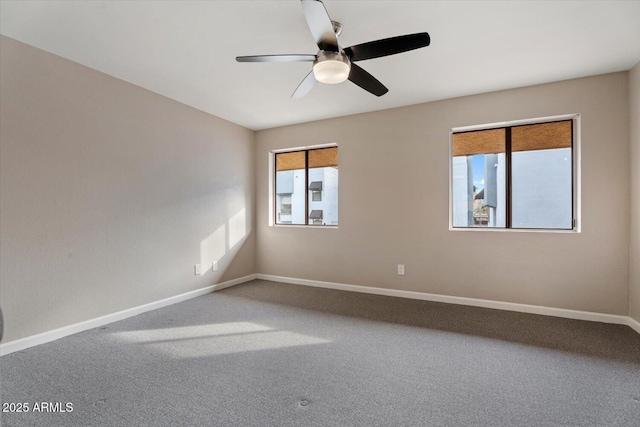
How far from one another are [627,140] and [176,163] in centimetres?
481

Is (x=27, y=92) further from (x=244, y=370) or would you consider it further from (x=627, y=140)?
(x=627, y=140)

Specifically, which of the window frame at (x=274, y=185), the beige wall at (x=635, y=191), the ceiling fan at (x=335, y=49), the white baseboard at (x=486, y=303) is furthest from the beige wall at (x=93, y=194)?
the beige wall at (x=635, y=191)

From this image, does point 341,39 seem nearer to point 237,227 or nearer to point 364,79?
point 364,79

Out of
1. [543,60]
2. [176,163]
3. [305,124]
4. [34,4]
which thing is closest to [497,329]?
[543,60]

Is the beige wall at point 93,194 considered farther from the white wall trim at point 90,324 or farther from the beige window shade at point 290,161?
the beige window shade at point 290,161

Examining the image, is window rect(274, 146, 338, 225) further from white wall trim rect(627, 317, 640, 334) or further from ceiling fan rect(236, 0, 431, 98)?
white wall trim rect(627, 317, 640, 334)

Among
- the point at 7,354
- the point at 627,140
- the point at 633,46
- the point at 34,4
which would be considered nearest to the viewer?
the point at 34,4

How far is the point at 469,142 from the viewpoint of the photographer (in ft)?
12.1

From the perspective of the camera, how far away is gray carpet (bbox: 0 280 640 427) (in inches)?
64.9

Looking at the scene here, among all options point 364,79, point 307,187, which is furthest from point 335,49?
point 307,187

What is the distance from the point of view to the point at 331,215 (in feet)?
15.1

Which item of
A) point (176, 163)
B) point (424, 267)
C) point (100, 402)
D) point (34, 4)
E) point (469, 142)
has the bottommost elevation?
point (100, 402)

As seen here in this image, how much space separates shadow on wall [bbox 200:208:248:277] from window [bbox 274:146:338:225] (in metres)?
0.63

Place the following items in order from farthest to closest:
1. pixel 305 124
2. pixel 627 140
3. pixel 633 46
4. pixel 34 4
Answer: pixel 305 124 < pixel 627 140 < pixel 633 46 < pixel 34 4
